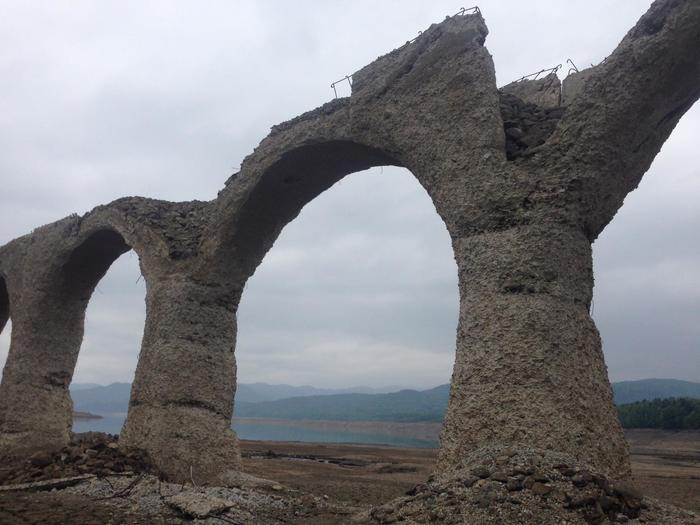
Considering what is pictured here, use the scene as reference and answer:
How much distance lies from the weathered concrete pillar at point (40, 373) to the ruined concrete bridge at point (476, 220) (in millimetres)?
2654

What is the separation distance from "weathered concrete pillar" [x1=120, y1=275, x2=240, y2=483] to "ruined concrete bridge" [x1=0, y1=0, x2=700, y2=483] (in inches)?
0.6

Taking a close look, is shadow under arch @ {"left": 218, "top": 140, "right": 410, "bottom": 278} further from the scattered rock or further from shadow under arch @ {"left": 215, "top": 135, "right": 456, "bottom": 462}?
the scattered rock

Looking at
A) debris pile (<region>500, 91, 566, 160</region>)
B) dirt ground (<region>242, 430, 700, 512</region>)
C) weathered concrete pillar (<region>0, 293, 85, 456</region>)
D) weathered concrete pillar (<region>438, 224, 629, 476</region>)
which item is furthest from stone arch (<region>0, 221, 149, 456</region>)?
weathered concrete pillar (<region>438, 224, 629, 476</region>)

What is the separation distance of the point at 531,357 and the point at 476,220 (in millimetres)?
1030

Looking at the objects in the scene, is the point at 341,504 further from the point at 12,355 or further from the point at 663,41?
the point at 12,355

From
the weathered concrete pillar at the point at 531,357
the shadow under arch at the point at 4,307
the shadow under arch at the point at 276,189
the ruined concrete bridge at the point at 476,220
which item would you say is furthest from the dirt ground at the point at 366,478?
the shadow under arch at the point at 4,307

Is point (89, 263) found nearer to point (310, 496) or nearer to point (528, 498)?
point (310, 496)

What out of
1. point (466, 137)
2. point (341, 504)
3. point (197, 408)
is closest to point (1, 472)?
point (197, 408)

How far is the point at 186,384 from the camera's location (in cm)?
604

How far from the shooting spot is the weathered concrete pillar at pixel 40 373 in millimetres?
8273

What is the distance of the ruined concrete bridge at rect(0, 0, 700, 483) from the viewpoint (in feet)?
12.1

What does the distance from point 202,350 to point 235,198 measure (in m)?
1.62

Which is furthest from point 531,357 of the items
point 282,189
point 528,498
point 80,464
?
point 80,464

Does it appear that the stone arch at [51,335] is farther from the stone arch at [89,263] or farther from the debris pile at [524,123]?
the debris pile at [524,123]
